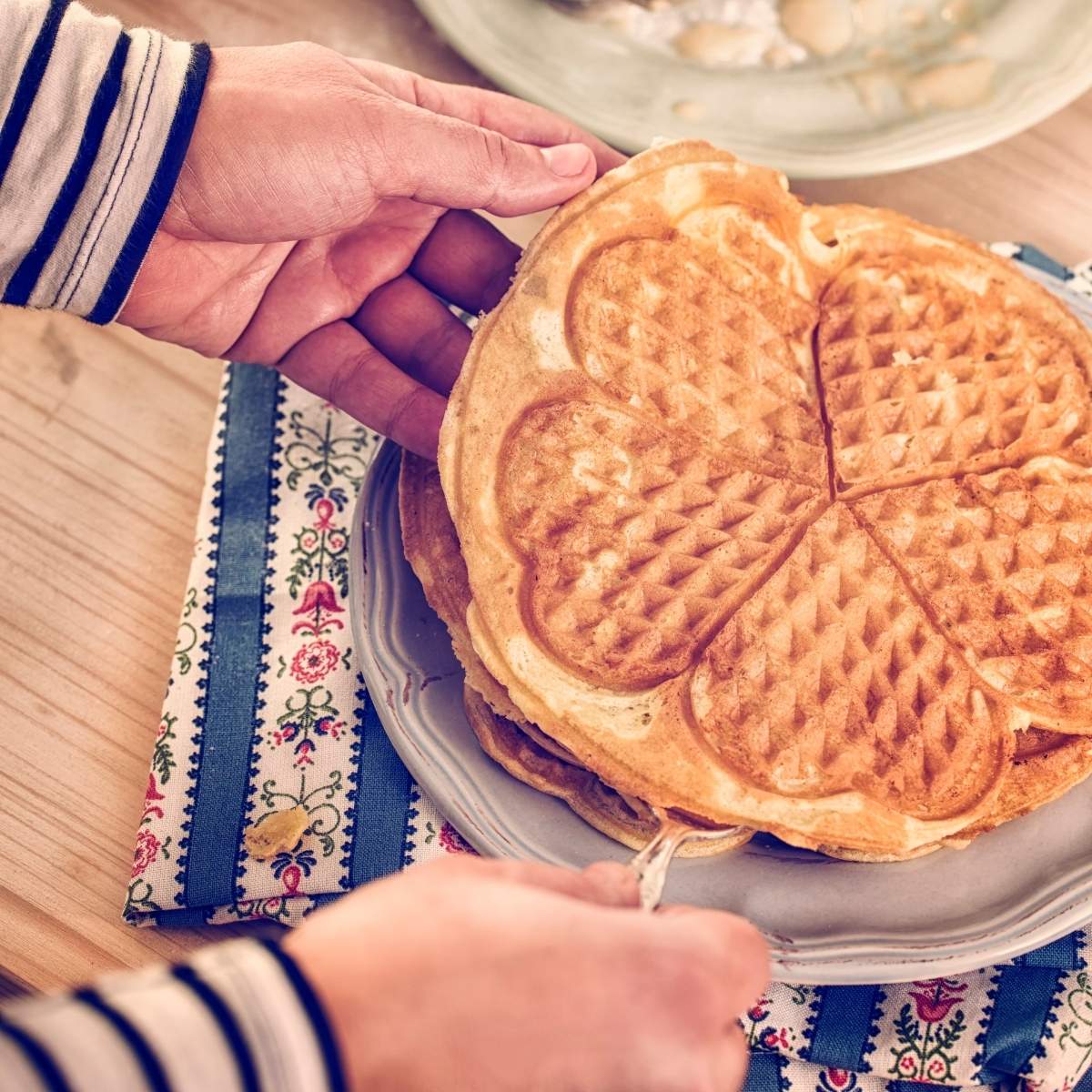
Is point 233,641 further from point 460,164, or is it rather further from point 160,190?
point 460,164

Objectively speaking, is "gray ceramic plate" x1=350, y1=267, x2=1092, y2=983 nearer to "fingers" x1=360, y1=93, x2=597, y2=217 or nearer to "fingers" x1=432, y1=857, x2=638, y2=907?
"fingers" x1=432, y1=857, x2=638, y2=907

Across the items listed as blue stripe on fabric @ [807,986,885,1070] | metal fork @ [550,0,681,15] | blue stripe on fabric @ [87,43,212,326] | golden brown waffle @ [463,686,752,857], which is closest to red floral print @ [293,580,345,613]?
golden brown waffle @ [463,686,752,857]

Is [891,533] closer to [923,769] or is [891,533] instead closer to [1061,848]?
[923,769]

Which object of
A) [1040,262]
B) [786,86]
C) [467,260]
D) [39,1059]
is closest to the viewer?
[39,1059]

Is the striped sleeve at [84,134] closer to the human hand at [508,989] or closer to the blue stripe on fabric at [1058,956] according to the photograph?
the human hand at [508,989]

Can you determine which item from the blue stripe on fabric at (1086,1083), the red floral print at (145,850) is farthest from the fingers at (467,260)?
the blue stripe on fabric at (1086,1083)

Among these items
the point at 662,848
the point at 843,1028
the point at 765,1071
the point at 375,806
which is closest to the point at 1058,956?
the point at 843,1028
